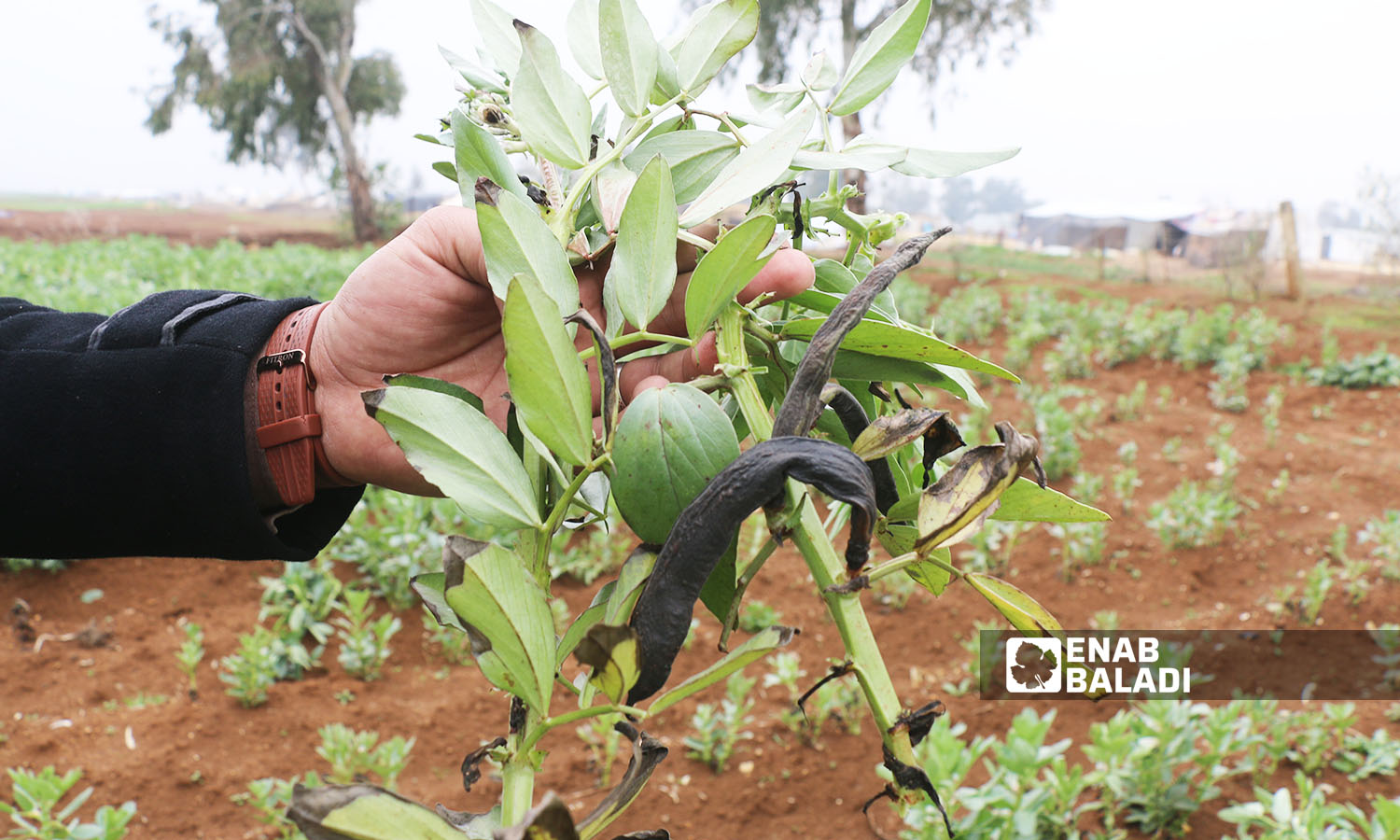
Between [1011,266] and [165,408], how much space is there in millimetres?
15129

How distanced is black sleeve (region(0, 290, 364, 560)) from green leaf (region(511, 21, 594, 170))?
62 cm

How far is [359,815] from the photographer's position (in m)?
0.36

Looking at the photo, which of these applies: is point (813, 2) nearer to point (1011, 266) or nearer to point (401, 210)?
point (1011, 266)

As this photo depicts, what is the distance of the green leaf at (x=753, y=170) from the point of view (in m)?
0.52

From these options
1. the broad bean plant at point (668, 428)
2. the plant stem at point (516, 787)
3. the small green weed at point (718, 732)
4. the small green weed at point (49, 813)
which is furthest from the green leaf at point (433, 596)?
the small green weed at point (718, 732)

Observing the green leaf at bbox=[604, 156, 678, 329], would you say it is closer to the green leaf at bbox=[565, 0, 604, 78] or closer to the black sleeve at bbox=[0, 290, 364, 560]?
the green leaf at bbox=[565, 0, 604, 78]

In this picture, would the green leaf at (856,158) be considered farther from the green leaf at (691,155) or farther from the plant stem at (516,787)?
the plant stem at (516,787)

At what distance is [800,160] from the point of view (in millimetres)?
592

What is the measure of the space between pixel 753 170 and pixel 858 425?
17cm

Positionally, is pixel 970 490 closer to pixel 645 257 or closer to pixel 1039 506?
pixel 1039 506

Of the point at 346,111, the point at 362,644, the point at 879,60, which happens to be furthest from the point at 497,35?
the point at 346,111

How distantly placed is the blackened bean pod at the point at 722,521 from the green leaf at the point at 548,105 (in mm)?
299

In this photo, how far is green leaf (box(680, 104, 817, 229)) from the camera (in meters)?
0.52

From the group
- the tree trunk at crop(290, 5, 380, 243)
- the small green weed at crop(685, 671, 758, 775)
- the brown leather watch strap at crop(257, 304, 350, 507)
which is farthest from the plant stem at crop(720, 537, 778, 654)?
the tree trunk at crop(290, 5, 380, 243)
